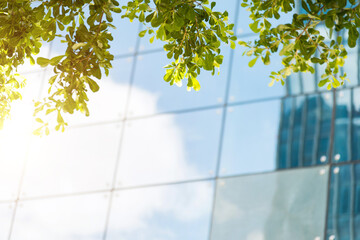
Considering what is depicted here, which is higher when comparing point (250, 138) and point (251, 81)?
point (251, 81)

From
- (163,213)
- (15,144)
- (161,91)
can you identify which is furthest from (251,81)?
(15,144)

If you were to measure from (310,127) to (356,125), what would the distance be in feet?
2.76

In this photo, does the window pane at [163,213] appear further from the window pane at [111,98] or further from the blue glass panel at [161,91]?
the window pane at [111,98]

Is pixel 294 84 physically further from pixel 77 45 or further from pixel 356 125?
pixel 77 45

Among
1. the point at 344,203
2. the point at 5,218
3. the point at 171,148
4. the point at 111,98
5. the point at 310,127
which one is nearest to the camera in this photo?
the point at 344,203

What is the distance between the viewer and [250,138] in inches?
547

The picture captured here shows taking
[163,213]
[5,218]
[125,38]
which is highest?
[125,38]

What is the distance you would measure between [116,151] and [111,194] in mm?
981

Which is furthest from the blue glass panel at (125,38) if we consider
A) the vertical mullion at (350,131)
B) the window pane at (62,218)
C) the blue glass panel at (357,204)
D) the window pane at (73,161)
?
the blue glass panel at (357,204)

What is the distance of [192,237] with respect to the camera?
43.9 feet

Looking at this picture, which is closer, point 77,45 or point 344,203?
point 77,45

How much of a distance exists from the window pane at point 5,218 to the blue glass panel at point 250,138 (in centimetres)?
483

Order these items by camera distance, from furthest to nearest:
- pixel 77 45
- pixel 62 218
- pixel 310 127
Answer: pixel 62 218 → pixel 310 127 → pixel 77 45

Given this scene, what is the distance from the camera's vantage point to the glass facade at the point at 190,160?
12750 millimetres
